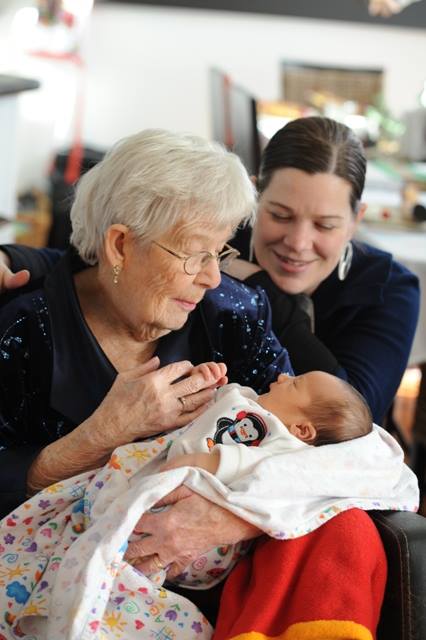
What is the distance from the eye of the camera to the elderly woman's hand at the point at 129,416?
1566 millimetres

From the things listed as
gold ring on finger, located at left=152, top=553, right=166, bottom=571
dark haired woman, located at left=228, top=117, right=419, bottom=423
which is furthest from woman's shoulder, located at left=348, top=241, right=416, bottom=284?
gold ring on finger, located at left=152, top=553, right=166, bottom=571

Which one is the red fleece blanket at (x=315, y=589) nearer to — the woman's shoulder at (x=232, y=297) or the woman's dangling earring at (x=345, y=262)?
the woman's shoulder at (x=232, y=297)

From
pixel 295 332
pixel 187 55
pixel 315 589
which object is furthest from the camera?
pixel 187 55

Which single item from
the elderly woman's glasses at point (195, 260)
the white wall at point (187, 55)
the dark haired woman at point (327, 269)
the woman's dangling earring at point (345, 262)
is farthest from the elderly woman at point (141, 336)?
the white wall at point (187, 55)

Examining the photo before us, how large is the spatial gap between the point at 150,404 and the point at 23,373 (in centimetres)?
27

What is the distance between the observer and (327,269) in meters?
2.19

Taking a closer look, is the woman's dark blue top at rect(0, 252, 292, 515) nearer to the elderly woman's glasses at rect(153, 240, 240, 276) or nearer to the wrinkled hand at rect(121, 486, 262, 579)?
the elderly woman's glasses at rect(153, 240, 240, 276)

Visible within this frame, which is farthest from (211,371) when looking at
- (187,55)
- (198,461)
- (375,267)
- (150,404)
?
(187,55)

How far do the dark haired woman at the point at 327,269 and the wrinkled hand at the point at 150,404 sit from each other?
0.39 meters

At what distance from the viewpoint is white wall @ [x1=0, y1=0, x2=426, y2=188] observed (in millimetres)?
6559

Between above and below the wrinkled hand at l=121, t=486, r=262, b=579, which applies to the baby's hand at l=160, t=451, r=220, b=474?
above

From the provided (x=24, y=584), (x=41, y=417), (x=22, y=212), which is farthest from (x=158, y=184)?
(x=22, y=212)

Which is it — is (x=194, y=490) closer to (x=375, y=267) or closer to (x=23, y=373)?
(x=23, y=373)

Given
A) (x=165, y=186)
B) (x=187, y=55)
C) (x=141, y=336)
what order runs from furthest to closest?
(x=187, y=55), (x=141, y=336), (x=165, y=186)
